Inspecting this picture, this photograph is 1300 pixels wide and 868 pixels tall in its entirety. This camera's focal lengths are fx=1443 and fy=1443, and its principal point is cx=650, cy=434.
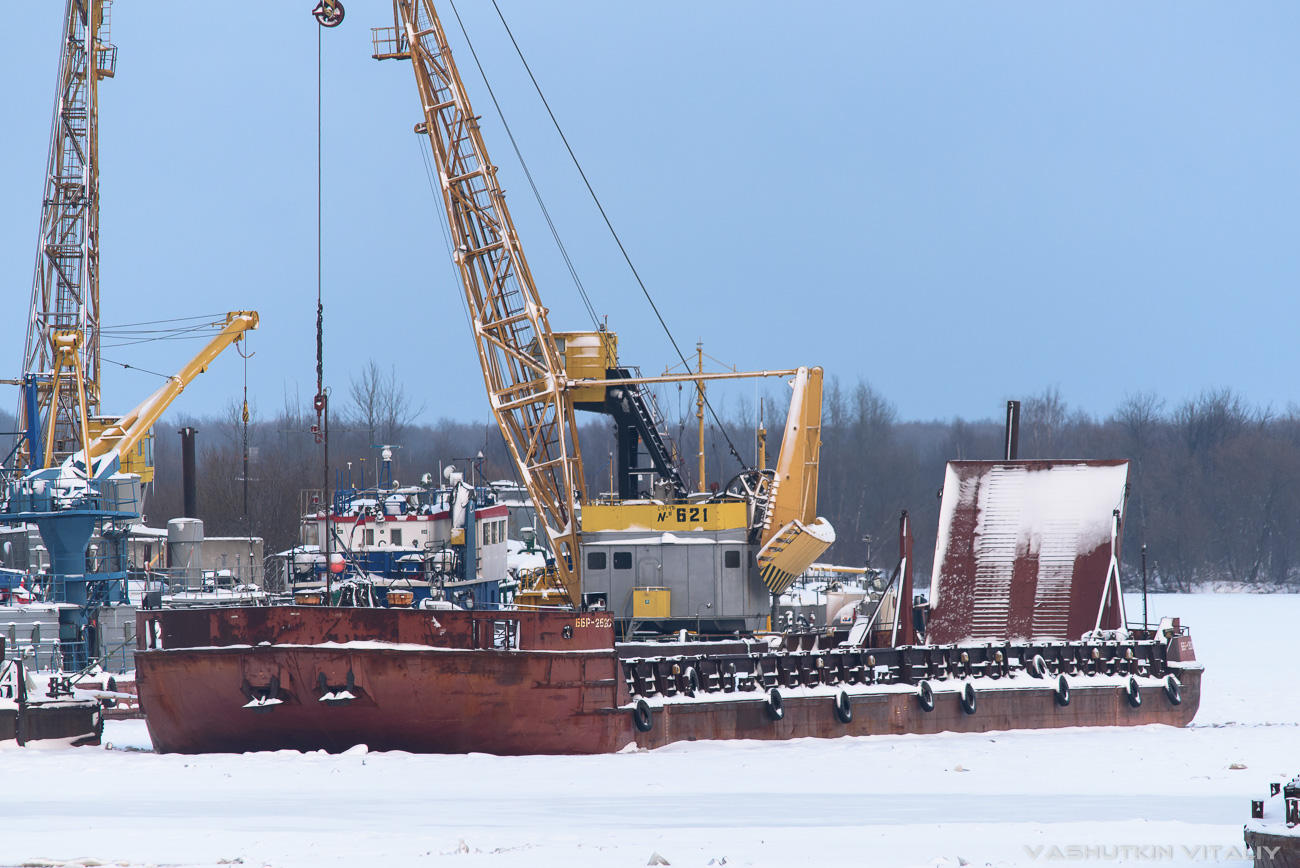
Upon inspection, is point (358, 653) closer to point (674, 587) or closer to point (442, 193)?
point (674, 587)

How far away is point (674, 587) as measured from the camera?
29.7 metres

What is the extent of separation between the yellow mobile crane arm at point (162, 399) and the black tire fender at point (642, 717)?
2369 centimetres

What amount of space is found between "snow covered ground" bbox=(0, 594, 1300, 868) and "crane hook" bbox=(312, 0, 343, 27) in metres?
16.4

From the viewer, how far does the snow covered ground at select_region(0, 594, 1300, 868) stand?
512 inches

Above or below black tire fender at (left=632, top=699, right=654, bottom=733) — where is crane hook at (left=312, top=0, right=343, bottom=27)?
above

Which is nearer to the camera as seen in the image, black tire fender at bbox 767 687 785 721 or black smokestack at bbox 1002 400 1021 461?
black tire fender at bbox 767 687 785 721

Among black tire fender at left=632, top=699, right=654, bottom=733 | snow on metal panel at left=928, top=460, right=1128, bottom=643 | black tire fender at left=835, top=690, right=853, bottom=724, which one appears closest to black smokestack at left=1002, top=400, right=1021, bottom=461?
snow on metal panel at left=928, top=460, right=1128, bottom=643

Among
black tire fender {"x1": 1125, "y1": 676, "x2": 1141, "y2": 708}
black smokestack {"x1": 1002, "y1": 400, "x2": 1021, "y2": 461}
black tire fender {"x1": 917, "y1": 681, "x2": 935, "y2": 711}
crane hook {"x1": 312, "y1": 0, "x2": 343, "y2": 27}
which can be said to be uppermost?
crane hook {"x1": 312, "y1": 0, "x2": 343, "y2": 27}

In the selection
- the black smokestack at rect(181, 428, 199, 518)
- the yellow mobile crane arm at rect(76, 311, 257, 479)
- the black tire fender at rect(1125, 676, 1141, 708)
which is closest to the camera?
the black tire fender at rect(1125, 676, 1141, 708)

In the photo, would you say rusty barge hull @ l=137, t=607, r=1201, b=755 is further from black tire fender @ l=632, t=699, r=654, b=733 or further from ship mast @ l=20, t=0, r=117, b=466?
ship mast @ l=20, t=0, r=117, b=466

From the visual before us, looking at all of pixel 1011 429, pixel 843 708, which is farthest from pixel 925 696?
pixel 1011 429

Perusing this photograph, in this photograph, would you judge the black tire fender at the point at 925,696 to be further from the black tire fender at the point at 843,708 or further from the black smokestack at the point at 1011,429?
the black smokestack at the point at 1011,429

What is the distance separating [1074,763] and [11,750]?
16147mm

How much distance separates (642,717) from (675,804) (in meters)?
6.10
